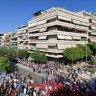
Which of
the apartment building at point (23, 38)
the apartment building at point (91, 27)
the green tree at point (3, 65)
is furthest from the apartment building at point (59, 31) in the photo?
the green tree at point (3, 65)

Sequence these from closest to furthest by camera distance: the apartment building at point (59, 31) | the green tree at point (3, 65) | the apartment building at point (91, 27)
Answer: the green tree at point (3, 65)
the apartment building at point (59, 31)
the apartment building at point (91, 27)

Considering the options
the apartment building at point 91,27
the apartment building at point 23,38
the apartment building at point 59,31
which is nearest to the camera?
the apartment building at point 59,31

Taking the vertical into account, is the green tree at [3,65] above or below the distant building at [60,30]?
below

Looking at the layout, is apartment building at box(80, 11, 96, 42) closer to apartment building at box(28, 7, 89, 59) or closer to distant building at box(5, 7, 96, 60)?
distant building at box(5, 7, 96, 60)

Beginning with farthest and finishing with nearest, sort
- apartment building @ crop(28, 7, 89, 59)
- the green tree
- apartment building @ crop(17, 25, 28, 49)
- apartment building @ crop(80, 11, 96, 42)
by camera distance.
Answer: apartment building @ crop(17, 25, 28, 49) < apartment building @ crop(80, 11, 96, 42) < apartment building @ crop(28, 7, 89, 59) < the green tree

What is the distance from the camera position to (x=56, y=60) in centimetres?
4541

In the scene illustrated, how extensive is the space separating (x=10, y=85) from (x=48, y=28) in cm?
2978

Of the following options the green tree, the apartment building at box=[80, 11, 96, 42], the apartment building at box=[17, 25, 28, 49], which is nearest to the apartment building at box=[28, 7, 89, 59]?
the apartment building at box=[80, 11, 96, 42]

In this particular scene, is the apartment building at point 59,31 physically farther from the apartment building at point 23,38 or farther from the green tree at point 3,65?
the green tree at point 3,65

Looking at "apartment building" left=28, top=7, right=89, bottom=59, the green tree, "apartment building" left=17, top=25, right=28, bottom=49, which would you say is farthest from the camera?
"apartment building" left=17, top=25, right=28, bottom=49

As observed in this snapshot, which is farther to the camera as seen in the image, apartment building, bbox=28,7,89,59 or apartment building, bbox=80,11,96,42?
apartment building, bbox=80,11,96,42

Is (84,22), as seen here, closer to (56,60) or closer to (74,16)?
(74,16)

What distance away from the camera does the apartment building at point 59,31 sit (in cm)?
4453

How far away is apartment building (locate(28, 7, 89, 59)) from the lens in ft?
146
